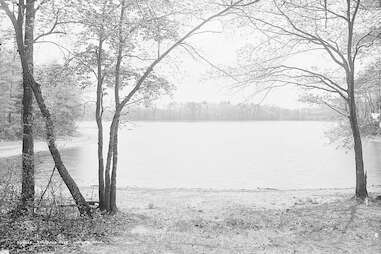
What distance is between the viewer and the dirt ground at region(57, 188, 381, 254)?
28.1 feet

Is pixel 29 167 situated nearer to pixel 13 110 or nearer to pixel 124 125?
pixel 124 125

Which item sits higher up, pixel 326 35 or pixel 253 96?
pixel 326 35

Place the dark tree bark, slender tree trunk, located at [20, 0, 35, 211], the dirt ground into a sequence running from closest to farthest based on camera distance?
1. the dirt ground
2. the dark tree bark
3. slender tree trunk, located at [20, 0, 35, 211]

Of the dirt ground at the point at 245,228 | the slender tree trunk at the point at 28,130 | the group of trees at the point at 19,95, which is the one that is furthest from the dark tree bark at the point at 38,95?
the dirt ground at the point at 245,228

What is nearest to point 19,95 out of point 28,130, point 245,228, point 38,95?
point 28,130

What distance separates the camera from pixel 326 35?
1395 centimetres

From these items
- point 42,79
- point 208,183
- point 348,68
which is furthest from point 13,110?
point 348,68

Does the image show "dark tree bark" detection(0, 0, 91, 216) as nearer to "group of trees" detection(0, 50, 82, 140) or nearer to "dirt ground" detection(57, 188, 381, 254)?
"group of trees" detection(0, 50, 82, 140)

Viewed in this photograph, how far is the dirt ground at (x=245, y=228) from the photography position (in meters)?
8.57

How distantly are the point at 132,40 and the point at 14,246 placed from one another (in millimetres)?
6096

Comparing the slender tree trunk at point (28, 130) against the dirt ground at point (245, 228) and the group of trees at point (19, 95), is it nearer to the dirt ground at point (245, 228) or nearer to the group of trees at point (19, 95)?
the group of trees at point (19, 95)

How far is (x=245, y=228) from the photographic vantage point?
10531mm

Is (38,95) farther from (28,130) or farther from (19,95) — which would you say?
(19,95)

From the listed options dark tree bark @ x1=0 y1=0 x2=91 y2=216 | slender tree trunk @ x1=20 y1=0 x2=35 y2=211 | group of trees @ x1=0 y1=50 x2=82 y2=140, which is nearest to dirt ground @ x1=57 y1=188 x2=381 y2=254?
dark tree bark @ x1=0 y1=0 x2=91 y2=216
